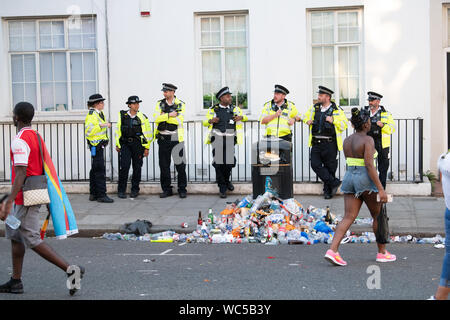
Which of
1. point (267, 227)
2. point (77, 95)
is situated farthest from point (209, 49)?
point (267, 227)

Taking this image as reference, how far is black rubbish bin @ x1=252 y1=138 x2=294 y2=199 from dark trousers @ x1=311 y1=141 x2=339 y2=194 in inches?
55.3

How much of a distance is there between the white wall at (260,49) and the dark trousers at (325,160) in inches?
76.0

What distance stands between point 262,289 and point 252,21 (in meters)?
8.29

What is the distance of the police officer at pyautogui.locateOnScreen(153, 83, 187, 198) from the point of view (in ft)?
42.3

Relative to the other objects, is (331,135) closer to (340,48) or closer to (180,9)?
(340,48)

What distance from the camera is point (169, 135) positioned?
13031 mm

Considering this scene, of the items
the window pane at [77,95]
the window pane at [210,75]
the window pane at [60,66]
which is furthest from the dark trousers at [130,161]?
the window pane at [60,66]

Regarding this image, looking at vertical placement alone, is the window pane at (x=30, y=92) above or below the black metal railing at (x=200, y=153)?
above

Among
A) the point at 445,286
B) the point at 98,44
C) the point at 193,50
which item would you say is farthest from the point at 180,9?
the point at 445,286

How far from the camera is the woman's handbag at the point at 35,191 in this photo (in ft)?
22.0

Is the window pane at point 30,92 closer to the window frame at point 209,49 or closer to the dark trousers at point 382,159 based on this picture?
the window frame at point 209,49

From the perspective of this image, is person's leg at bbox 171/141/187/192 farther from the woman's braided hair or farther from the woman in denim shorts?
the woman's braided hair

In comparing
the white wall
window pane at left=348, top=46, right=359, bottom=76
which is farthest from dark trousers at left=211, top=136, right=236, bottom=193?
window pane at left=348, top=46, right=359, bottom=76

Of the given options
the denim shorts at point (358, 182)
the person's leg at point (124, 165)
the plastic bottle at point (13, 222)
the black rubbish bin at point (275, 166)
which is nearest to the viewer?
the plastic bottle at point (13, 222)
